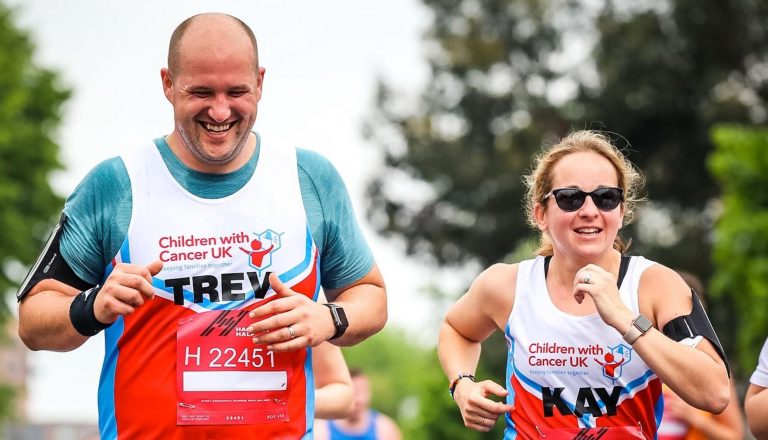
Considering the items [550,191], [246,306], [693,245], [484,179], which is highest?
[484,179]

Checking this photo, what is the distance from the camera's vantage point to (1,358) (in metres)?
93.1

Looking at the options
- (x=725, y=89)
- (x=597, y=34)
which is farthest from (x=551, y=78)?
(x=725, y=89)

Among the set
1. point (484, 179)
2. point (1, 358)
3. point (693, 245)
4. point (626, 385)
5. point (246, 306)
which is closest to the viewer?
point (246, 306)

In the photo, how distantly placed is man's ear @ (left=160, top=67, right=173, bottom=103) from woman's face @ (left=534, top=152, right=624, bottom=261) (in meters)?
1.58

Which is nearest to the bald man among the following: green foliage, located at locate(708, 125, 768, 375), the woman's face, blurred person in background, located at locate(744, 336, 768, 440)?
the woman's face

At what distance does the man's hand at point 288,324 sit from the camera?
4.31m

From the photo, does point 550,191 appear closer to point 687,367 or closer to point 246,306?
point 687,367

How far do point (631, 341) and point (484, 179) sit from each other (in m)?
30.9

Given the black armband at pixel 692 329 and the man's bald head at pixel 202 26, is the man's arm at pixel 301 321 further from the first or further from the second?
the black armband at pixel 692 329

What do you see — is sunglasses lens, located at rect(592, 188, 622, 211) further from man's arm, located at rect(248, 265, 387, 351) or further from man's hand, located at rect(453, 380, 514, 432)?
man's arm, located at rect(248, 265, 387, 351)

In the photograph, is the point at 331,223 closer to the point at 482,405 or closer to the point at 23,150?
the point at 482,405

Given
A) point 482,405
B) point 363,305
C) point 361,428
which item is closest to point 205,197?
point 363,305

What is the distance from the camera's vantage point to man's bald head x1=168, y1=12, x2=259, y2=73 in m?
4.56

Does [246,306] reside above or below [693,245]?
below
